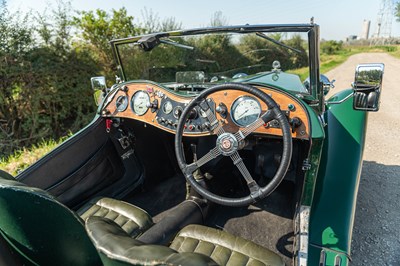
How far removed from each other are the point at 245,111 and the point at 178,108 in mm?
578

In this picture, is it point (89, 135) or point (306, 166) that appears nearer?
point (306, 166)

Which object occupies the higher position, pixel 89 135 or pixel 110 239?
pixel 110 239

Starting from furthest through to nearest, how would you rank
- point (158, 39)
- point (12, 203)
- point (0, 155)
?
1. point (0, 155)
2. point (158, 39)
3. point (12, 203)

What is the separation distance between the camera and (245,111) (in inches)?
76.3

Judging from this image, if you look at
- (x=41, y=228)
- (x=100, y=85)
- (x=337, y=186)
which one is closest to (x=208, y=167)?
(x=337, y=186)

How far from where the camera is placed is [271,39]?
91.2 inches

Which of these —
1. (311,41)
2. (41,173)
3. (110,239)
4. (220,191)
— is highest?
(311,41)

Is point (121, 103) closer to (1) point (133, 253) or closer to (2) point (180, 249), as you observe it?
(2) point (180, 249)

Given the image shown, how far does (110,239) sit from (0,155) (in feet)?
19.3

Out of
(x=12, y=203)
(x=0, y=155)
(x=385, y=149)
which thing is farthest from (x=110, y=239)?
(x=0, y=155)

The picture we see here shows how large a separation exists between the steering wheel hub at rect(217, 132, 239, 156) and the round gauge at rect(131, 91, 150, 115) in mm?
864

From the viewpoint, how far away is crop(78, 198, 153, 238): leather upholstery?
2.18 meters

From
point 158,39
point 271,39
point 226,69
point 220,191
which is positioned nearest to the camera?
point 271,39

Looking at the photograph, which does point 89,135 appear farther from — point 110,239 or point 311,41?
point 311,41
